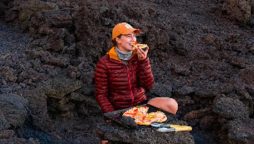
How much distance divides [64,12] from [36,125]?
6.91 feet

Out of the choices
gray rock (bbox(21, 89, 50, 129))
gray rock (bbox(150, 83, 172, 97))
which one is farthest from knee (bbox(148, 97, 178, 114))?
gray rock (bbox(21, 89, 50, 129))

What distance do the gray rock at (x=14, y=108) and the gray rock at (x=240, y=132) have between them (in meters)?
2.27

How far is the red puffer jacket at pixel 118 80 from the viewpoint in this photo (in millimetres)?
4773

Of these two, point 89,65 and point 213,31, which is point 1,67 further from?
point 213,31

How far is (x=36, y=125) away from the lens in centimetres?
515

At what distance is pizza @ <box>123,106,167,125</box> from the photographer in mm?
4500

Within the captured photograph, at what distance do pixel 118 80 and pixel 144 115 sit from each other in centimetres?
47

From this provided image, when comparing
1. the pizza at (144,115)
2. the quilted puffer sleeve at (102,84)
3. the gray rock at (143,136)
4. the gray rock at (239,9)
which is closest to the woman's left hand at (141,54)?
the quilted puffer sleeve at (102,84)

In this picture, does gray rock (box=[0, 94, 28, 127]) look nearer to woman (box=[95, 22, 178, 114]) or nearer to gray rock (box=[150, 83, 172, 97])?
woman (box=[95, 22, 178, 114])

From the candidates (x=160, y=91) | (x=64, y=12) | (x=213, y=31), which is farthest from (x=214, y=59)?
(x=64, y=12)

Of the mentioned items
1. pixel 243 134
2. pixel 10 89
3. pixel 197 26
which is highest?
pixel 197 26

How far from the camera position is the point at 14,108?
16.0 feet

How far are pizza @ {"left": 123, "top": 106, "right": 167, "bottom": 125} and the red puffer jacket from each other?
235mm

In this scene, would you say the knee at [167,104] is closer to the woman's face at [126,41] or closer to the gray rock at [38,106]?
the woman's face at [126,41]
